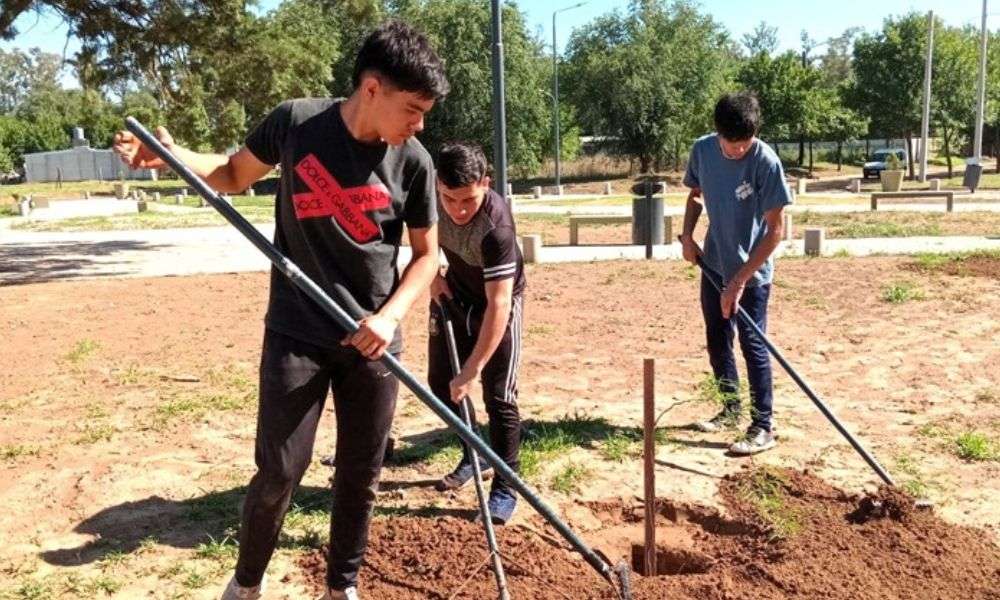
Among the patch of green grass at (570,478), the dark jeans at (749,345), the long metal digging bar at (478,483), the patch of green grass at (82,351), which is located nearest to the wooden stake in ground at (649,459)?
the long metal digging bar at (478,483)

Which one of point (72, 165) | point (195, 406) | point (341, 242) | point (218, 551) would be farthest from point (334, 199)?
point (72, 165)

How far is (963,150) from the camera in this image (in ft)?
174

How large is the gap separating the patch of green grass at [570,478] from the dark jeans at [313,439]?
1361mm

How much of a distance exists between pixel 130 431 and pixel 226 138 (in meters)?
10.1

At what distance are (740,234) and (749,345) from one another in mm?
545

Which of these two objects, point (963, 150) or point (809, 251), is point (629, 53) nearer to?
point (963, 150)

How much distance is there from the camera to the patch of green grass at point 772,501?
11.7 feet

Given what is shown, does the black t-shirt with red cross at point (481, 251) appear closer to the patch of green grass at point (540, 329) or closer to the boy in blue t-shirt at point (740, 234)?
the boy in blue t-shirt at point (740, 234)

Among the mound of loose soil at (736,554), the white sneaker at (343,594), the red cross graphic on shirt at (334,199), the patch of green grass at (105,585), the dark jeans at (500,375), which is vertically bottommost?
the mound of loose soil at (736,554)

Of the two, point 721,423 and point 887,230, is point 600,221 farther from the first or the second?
point 721,423

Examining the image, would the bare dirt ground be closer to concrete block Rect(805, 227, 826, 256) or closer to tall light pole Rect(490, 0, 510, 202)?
tall light pole Rect(490, 0, 510, 202)

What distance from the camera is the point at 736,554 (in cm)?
351

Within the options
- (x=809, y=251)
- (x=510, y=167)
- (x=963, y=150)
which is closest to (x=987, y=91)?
(x=963, y=150)

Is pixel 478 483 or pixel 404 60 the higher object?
pixel 404 60
